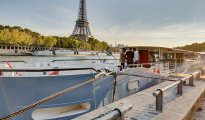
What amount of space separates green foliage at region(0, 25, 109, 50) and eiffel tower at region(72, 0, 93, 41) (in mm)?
4912

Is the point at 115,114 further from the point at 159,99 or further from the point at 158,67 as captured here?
the point at 158,67

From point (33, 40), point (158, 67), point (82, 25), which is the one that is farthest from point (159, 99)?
point (82, 25)

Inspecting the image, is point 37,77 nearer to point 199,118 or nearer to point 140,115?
point 140,115

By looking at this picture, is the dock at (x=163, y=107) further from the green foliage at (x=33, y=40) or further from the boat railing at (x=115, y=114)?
the green foliage at (x=33, y=40)

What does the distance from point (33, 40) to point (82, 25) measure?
28083mm

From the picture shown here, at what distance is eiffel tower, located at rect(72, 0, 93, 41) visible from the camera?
107m

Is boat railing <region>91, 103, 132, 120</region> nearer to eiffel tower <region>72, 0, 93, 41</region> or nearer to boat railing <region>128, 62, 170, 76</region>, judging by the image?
boat railing <region>128, 62, 170, 76</region>

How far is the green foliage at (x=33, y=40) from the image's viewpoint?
7553 centimetres

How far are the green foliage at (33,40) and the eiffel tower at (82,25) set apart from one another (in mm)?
4912

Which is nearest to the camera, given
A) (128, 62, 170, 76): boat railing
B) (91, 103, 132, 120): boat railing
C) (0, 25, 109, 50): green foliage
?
(91, 103, 132, 120): boat railing

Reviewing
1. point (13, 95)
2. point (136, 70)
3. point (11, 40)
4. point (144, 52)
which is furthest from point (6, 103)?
point (11, 40)

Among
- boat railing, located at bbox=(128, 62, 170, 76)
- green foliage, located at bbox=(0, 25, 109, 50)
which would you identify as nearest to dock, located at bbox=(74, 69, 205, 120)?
boat railing, located at bbox=(128, 62, 170, 76)

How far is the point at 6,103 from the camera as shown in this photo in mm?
5637

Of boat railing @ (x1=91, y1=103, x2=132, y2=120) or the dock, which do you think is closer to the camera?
boat railing @ (x1=91, y1=103, x2=132, y2=120)
